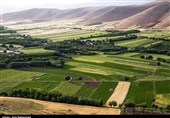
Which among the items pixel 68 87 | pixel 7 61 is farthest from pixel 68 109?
pixel 7 61

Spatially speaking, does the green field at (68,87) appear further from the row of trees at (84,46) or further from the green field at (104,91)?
the row of trees at (84,46)

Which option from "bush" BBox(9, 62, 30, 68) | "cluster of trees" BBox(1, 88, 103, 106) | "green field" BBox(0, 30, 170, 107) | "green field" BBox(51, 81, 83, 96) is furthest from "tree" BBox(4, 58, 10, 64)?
"cluster of trees" BBox(1, 88, 103, 106)

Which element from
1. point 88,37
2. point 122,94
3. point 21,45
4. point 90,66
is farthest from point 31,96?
point 88,37

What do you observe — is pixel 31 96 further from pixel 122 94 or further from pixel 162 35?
pixel 162 35

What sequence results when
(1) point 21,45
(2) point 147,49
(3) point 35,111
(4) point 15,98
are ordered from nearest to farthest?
(3) point 35,111 < (4) point 15,98 < (2) point 147,49 < (1) point 21,45

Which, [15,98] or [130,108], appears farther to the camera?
[15,98]

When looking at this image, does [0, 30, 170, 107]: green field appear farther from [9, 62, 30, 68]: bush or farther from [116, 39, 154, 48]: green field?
[116, 39, 154, 48]: green field
